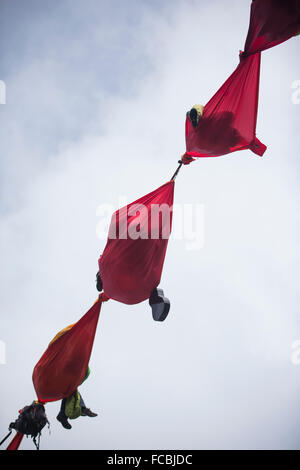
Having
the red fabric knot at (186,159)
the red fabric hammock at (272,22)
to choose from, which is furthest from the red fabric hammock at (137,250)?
the red fabric hammock at (272,22)

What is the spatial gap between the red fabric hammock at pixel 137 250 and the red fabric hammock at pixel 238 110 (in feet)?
2.34

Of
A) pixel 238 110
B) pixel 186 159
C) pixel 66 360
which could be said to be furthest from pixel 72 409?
pixel 238 110

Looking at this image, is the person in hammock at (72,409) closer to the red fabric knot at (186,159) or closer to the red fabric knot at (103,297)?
the red fabric knot at (103,297)

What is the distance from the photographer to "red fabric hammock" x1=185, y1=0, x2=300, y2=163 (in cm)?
310

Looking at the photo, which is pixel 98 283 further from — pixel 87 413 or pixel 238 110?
pixel 238 110

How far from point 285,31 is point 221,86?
70cm

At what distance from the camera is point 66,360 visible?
3.42 meters

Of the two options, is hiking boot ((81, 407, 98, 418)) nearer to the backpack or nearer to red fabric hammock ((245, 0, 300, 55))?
the backpack

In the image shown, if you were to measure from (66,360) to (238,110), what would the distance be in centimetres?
308

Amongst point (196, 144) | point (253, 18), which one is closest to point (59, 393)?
point (196, 144)

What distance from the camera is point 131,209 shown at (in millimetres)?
3246

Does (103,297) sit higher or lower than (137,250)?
lower

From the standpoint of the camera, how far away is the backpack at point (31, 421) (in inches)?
135
